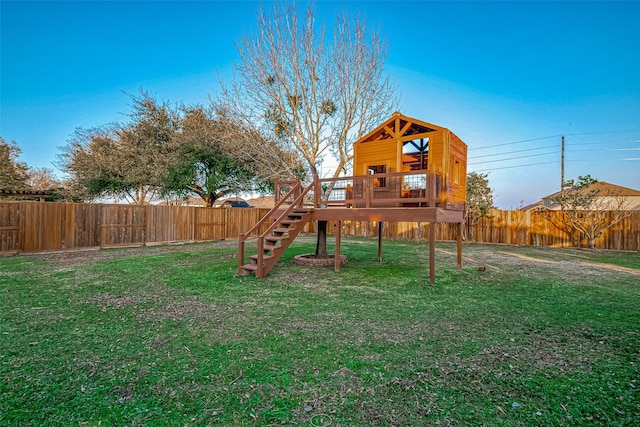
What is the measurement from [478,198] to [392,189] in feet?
A: 29.9

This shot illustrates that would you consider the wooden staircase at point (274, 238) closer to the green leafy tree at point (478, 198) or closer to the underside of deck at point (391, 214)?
the underside of deck at point (391, 214)

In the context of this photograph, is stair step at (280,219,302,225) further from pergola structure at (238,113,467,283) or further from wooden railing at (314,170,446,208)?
wooden railing at (314,170,446,208)

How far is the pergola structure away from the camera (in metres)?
7.00

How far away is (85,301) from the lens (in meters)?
4.95

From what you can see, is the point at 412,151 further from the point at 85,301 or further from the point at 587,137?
the point at 587,137

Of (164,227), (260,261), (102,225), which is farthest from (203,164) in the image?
(260,261)

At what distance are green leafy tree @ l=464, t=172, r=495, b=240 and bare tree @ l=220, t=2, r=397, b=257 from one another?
793 cm

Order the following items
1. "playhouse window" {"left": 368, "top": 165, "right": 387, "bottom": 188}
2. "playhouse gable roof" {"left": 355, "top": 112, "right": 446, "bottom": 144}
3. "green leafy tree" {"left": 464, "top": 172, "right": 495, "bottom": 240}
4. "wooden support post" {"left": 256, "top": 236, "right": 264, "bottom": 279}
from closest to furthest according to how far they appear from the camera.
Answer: "wooden support post" {"left": 256, "top": 236, "right": 264, "bottom": 279}
"playhouse gable roof" {"left": 355, "top": 112, "right": 446, "bottom": 144}
"playhouse window" {"left": 368, "top": 165, "right": 387, "bottom": 188}
"green leafy tree" {"left": 464, "top": 172, "right": 495, "bottom": 240}

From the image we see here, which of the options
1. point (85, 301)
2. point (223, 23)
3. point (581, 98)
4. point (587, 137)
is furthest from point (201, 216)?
point (587, 137)

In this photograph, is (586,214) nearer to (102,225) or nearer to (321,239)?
(321,239)

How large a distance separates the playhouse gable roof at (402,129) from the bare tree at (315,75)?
1809 mm

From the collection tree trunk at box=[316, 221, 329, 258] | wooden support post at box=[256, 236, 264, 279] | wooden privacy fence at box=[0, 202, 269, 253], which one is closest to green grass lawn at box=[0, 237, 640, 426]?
wooden support post at box=[256, 236, 264, 279]

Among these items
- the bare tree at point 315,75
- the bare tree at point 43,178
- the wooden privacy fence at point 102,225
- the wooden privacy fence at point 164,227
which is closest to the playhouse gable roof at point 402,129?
the bare tree at point 315,75

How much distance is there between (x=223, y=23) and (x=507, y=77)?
11877 millimetres
